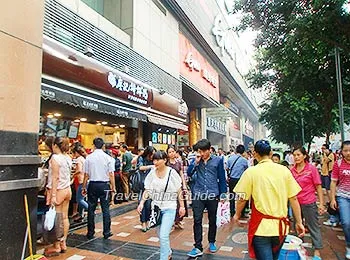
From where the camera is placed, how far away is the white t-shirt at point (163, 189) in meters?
3.95

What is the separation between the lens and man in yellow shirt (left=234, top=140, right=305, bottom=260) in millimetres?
2697

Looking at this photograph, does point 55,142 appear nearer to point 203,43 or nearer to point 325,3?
point 325,3

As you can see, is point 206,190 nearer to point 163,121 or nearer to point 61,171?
point 61,171

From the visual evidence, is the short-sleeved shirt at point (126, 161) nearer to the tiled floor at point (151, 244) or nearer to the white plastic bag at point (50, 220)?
the tiled floor at point (151, 244)

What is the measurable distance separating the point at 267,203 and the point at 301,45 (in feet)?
17.1

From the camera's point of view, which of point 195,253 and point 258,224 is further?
point 195,253

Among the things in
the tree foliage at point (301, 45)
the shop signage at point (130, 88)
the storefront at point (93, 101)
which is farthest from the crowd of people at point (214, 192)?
the shop signage at point (130, 88)

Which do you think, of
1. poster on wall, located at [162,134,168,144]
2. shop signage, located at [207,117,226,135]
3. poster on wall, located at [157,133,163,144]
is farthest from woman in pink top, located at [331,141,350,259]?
shop signage, located at [207,117,226,135]

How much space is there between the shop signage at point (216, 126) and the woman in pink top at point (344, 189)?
17987 mm

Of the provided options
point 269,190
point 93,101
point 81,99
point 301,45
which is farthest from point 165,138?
point 269,190

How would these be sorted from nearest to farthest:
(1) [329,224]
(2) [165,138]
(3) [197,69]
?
(1) [329,224]
(2) [165,138]
(3) [197,69]

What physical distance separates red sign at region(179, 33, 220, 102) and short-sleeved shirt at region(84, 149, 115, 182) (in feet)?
34.2

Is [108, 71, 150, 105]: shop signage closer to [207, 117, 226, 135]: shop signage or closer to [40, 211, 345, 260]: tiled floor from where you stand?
[40, 211, 345, 260]: tiled floor

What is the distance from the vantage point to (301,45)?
6723 millimetres
